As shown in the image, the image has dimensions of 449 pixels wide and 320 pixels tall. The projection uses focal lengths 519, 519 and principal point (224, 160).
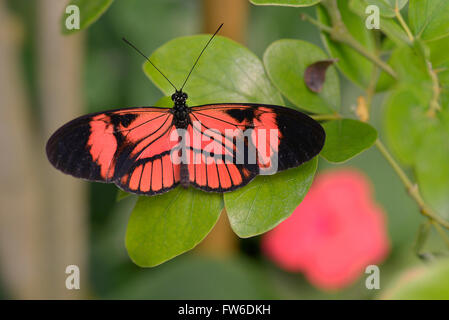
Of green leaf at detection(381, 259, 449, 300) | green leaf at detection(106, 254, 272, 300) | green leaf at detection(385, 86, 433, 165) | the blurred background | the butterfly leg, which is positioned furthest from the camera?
green leaf at detection(106, 254, 272, 300)

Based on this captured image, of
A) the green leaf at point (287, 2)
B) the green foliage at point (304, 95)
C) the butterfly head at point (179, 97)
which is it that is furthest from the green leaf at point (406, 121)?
the butterfly head at point (179, 97)

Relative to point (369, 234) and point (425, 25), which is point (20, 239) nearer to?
point (369, 234)

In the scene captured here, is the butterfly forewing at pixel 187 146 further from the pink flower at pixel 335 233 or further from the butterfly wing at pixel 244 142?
the pink flower at pixel 335 233

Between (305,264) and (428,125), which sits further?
(305,264)

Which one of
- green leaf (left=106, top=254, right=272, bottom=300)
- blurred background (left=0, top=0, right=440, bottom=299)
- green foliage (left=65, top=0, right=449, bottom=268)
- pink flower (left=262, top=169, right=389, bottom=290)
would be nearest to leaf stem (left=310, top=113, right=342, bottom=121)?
green foliage (left=65, top=0, right=449, bottom=268)

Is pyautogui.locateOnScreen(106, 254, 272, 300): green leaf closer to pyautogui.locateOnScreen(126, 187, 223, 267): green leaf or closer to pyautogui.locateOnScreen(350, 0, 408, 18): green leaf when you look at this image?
pyautogui.locateOnScreen(126, 187, 223, 267): green leaf
